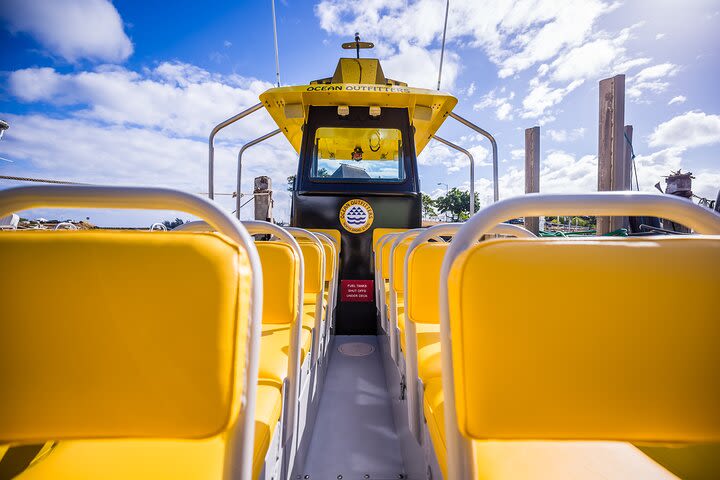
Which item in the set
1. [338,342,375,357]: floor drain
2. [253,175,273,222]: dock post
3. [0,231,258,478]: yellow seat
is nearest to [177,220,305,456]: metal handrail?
[0,231,258,478]: yellow seat

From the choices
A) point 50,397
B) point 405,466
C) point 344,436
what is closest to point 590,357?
point 50,397

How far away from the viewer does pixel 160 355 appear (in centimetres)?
54

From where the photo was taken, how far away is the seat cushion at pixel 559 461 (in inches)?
28.1

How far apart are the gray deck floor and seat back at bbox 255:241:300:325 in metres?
0.78

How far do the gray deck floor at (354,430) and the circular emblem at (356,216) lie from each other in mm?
1392

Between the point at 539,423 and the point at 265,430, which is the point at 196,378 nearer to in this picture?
the point at 265,430

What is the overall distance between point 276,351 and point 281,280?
0.37 m

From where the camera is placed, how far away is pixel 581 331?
56 cm

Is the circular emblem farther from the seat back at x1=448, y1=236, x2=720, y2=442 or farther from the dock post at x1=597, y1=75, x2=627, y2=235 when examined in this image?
the dock post at x1=597, y1=75, x2=627, y2=235

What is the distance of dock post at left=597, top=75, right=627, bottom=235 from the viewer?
14.2 feet

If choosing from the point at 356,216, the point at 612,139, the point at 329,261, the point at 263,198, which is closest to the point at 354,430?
the point at 329,261

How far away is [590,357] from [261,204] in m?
5.07

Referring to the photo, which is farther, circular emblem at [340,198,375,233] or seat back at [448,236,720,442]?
circular emblem at [340,198,375,233]

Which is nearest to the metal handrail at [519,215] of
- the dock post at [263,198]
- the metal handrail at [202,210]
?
the metal handrail at [202,210]
